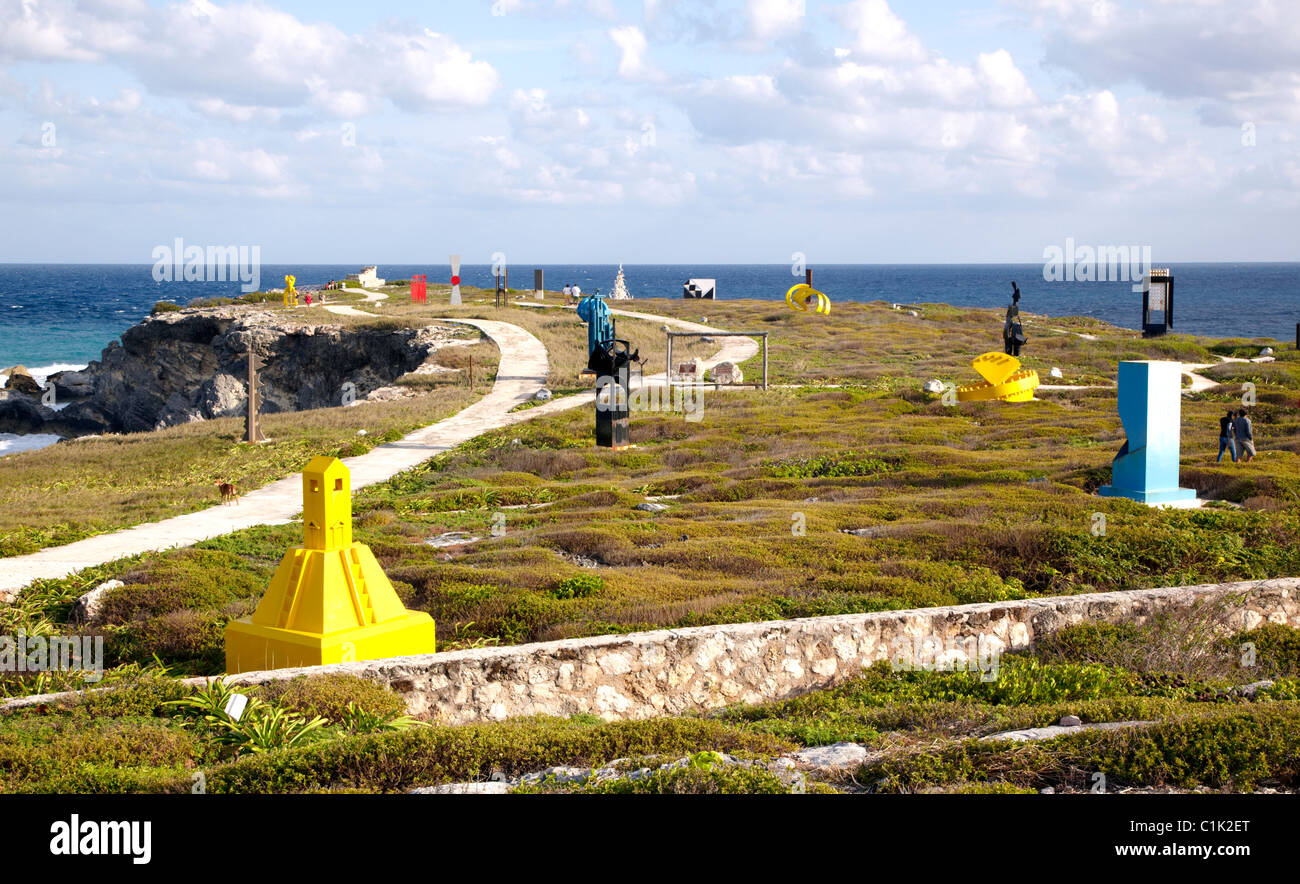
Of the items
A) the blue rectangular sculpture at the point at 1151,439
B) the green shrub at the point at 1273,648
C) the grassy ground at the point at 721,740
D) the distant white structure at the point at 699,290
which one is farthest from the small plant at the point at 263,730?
the distant white structure at the point at 699,290

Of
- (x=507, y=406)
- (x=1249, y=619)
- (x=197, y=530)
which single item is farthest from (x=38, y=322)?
(x=1249, y=619)

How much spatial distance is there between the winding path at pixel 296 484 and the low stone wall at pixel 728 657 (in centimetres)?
649

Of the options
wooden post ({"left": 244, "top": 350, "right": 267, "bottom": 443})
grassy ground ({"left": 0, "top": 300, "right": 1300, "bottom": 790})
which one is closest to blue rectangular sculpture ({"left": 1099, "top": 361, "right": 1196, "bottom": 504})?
grassy ground ({"left": 0, "top": 300, "right": 1300, "bottom": 790})

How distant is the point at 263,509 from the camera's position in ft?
59.3

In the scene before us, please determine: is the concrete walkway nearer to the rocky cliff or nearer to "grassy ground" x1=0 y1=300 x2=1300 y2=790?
"grassy ground" x1=0 y1=300 x2=1300 y2=790

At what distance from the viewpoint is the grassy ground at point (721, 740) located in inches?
238

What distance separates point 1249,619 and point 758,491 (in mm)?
8967

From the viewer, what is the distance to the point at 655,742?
6855 millimetres

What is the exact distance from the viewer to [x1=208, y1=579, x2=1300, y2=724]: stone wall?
8.56 m

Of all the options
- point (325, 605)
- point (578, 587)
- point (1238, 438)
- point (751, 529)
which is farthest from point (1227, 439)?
point (325, 605)

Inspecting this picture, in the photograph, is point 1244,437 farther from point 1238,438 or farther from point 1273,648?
point 1273,648

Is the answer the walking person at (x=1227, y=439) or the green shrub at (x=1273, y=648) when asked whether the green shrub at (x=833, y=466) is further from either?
the green shrub at (x=1273, y=648)

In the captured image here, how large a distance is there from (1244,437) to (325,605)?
59.2 feet

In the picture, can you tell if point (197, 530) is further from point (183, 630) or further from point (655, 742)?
point (655, 742)
